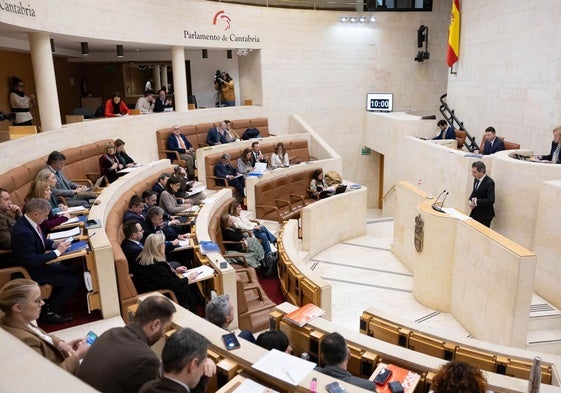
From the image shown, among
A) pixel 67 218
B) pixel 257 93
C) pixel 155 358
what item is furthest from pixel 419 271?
pixel 257 93

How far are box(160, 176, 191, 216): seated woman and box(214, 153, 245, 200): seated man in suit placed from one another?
221 centimetres

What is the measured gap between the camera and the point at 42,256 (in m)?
4.00

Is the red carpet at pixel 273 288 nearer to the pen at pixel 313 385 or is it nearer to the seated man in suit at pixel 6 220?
the seated man in suit at pixel 6 220

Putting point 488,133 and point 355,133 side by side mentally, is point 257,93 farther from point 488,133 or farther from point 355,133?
point 488,133

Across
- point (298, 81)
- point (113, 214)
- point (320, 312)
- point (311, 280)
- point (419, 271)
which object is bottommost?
point (419, 271)

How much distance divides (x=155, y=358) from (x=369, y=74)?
45.8ft

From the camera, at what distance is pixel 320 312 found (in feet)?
12.4

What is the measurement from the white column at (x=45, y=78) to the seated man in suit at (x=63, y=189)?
2.01 meters

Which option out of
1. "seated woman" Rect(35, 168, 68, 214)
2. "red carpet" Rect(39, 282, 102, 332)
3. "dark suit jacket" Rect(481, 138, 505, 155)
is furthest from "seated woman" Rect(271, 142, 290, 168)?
"red carpet" Rect(39, 282, 102, 332)

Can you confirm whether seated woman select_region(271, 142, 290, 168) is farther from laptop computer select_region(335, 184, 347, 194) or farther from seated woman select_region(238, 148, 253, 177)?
laptop computer select_region(335, 184, 347, 194)

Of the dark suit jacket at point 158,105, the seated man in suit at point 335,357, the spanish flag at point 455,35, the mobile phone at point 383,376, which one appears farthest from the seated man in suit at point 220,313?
the spanish flag at point 455,35

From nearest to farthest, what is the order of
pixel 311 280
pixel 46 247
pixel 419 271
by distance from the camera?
1. pixel 46 247
2. pixel 311 280
3. pixel 419 271

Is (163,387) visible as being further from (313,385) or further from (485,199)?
(485,199)

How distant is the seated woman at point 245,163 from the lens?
32.5 feet
